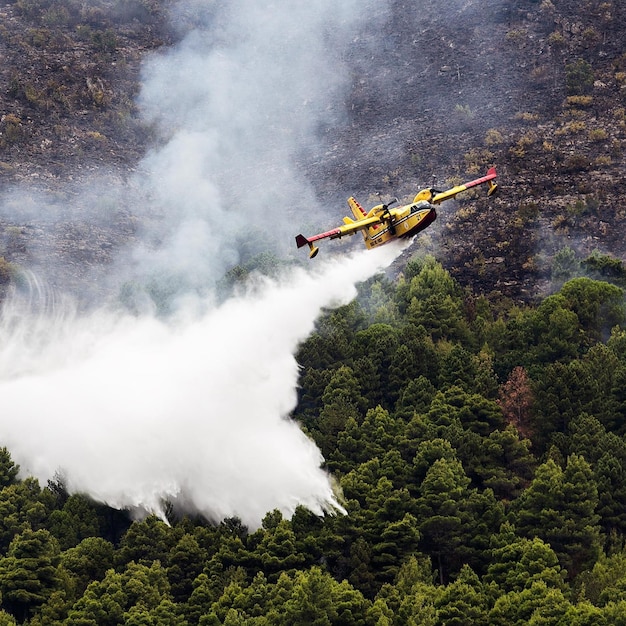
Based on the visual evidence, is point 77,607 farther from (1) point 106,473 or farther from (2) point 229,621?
(1) point 106,473

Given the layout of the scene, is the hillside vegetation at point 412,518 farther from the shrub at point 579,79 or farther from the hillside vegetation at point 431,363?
the shrub at point 579,79

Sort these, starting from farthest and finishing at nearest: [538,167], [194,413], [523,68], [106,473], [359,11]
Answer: [359,11] < [523,68] < [538,167] < [194,413] < [106,473]

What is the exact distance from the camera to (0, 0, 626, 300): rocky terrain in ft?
320

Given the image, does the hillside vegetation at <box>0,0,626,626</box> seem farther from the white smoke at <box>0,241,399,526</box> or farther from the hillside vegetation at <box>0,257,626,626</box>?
the white smoke at <box>0,241,399,526</box>

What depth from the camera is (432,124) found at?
357 feet

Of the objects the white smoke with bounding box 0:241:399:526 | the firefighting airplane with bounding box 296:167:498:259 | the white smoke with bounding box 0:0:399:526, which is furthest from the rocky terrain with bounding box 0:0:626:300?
the firefighting airplane with bounding box 296:167:498:259

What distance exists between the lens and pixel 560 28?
371 ft

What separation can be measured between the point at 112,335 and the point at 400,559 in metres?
27.8

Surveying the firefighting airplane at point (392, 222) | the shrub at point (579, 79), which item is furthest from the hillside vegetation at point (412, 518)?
the shrub at point (579, 79)

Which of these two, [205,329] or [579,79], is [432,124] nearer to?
[579,79]

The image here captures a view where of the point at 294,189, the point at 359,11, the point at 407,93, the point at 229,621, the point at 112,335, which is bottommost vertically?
the point at 229,621

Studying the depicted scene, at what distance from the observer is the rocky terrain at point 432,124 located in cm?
9750

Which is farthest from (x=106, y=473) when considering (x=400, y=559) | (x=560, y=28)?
(x=560, y=28)

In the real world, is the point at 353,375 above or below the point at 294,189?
below
